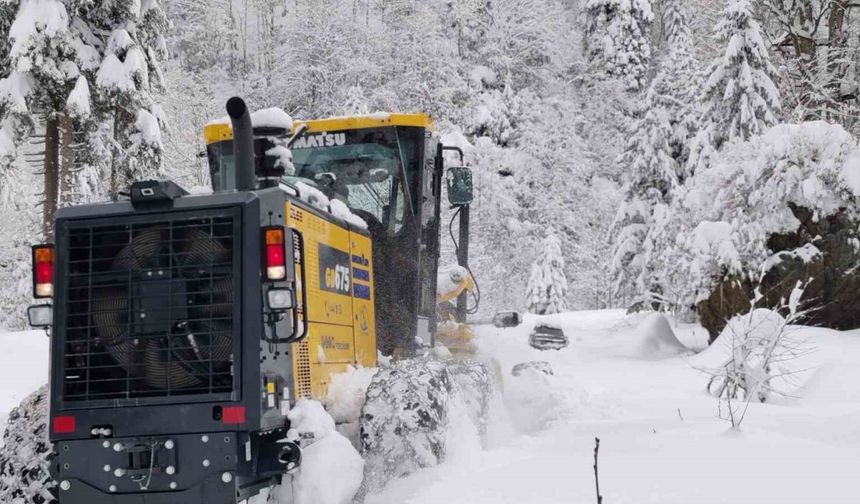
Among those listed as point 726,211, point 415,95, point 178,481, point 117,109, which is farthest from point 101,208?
point 415,95

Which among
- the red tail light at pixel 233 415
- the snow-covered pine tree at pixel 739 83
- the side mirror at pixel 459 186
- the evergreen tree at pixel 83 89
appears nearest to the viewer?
the red tail light at pixel 233 415

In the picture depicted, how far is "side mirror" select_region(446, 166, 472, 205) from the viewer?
7.56 meters

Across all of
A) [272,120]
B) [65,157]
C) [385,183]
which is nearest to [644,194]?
[65,157]

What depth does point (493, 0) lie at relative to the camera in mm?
38438

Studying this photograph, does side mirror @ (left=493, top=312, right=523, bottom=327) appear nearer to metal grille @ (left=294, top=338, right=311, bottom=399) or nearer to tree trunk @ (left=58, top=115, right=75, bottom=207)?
metal grille @ (left=294, top=338, right=311, bottom=399)

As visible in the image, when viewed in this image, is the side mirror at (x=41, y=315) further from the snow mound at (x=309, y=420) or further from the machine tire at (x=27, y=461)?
the snow mound at (x=309, y=420)

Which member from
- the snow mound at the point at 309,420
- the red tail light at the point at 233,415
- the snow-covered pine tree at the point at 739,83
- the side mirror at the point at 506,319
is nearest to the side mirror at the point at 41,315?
the red tail light at the point at 233,415

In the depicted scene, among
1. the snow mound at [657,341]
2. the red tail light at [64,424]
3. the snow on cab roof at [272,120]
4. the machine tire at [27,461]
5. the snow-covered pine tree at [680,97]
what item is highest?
the snow-covered pine tree at [680,97]

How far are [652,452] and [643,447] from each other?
17 centimetres

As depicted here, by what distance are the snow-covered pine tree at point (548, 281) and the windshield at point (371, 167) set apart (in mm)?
25619

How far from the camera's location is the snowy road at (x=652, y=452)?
476 centimetres

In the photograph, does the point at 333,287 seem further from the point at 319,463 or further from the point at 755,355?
the point at 755,355

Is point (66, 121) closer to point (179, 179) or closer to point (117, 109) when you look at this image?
point (117, 109)

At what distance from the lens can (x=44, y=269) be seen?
15.1 feet
